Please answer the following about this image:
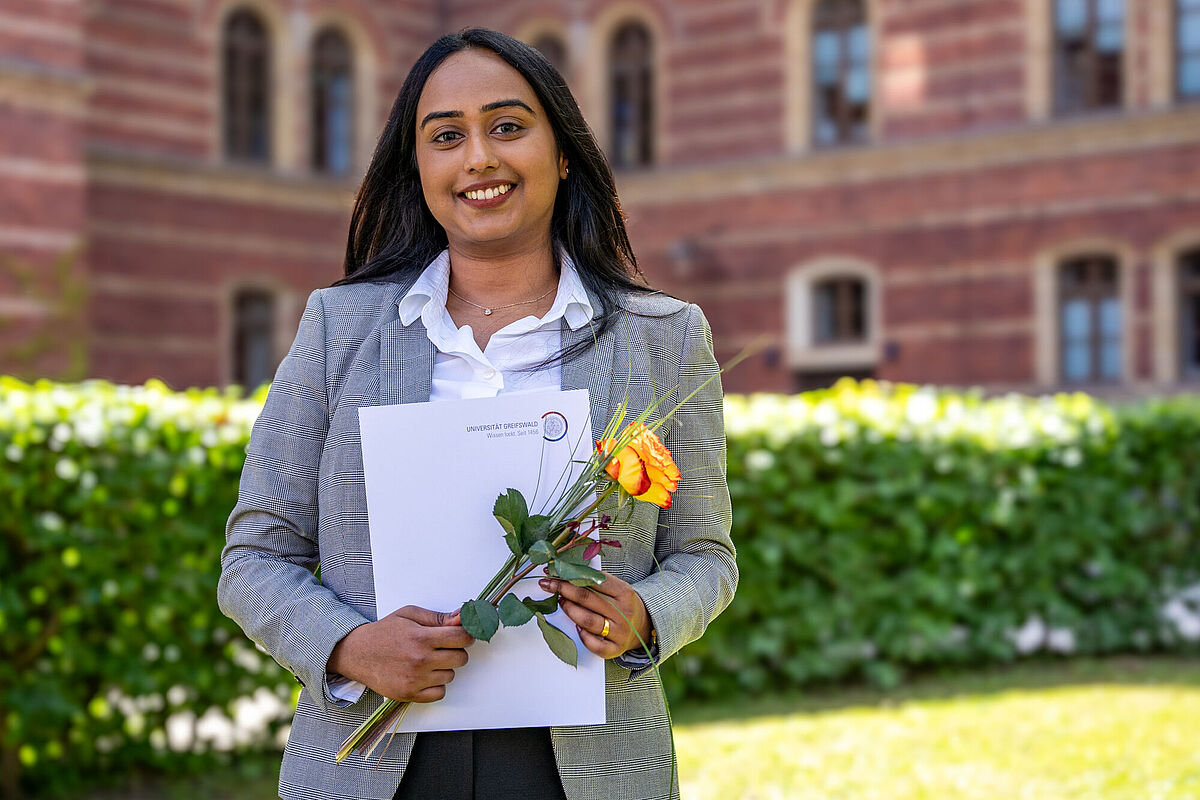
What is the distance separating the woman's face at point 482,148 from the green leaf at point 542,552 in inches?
20.1

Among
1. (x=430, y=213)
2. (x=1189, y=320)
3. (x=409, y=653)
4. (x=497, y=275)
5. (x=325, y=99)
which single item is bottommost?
(x=409, y=653)

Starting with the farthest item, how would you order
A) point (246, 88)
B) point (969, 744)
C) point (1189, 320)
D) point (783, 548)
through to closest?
point (246, 88), point (1189, 320), point (783, 548), point (969, 744)

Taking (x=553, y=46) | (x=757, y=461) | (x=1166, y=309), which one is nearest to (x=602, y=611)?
(x=757, y=461)

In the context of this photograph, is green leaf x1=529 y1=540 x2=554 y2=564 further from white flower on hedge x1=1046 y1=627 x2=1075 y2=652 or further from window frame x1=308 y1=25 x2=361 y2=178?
window frame x1=308 y1=25 x2=361 y2=178

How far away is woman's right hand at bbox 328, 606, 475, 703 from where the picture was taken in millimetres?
1723

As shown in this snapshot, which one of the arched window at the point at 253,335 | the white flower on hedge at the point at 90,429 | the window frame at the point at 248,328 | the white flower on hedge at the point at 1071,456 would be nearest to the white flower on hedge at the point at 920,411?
the white flower on hedge at the point at 1071,456

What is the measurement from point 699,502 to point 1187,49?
16419 mm

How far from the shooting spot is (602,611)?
1.76 metres

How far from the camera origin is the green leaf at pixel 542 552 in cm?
171

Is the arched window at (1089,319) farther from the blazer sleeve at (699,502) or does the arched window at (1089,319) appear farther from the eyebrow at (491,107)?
the eyebrow at (491,107)

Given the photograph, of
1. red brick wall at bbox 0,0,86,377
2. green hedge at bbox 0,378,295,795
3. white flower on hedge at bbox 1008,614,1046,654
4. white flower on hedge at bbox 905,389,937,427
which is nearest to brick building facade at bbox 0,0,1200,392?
red brick wall at bbox 0,0,86,377

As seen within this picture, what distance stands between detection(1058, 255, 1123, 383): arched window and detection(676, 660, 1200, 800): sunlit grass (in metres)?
10.0

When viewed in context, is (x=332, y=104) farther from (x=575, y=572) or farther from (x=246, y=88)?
(x=575, y=572)

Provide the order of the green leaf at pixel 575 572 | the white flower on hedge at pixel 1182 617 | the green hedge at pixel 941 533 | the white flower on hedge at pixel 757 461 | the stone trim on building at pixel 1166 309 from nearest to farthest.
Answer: the green leaf at pixel 575 572 < the white flower on hedge at pixel 757 461 < the green hedge at pixel 941 533 < the white flower on hedge at pixel 1182 617 < the stone trim on building at pixel 1166 309
